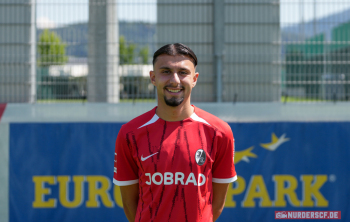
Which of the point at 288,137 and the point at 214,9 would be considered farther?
the point at 214,9

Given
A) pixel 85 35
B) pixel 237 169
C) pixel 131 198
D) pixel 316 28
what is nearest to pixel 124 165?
pixel 131 198

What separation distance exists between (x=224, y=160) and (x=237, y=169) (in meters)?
2.30

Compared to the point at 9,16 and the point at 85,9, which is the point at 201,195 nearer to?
the point at 85,9

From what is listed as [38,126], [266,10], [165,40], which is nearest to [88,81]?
[38,126]

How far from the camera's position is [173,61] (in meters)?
1.97

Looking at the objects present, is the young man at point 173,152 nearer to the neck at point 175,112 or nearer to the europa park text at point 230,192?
the neck at point 175,112

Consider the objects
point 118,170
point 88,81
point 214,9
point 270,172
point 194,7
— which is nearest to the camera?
point 118,170

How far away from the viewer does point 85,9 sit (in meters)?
6.45

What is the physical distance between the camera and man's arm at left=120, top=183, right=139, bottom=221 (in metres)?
2.18

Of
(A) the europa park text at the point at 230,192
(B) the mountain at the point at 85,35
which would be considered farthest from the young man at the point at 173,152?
(B) the mountain at the point at 85,35

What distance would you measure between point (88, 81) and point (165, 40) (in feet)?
8.16

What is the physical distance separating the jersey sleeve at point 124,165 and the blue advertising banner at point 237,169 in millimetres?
2320

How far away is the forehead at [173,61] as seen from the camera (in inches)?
77.4

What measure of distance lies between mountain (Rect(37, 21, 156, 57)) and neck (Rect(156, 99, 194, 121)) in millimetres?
3966
